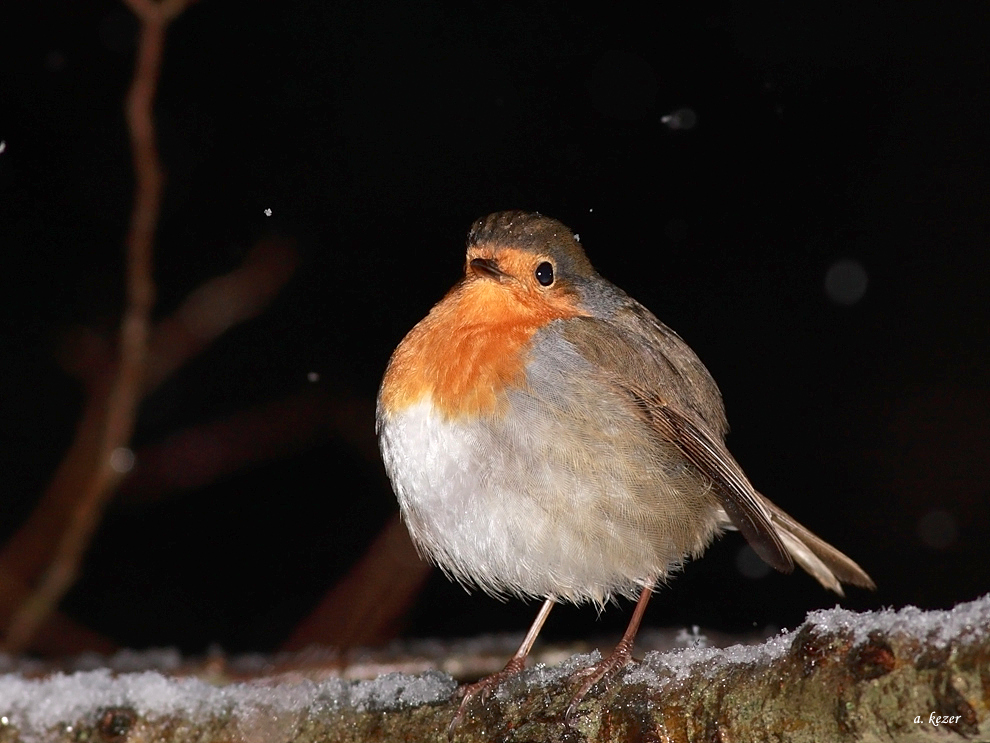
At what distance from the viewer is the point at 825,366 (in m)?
5.87

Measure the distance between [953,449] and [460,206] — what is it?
3.14 m

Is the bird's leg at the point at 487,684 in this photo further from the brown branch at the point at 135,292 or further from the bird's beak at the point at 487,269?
the brown branch at the point at 135,292

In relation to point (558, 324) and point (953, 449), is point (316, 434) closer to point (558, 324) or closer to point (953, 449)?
point (558, 324)

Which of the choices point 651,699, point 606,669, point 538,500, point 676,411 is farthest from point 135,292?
point 651,699

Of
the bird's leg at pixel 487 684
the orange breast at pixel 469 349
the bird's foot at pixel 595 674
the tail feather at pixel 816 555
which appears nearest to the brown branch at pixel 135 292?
the orange breast at pixel 469 349

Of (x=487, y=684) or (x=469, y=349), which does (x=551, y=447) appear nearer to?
(x=469, y=349)

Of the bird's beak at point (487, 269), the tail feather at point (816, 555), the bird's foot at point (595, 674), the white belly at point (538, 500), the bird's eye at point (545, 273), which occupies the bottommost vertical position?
the bird's foot at point (595, 674)

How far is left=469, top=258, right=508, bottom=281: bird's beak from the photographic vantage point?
3.16 meters

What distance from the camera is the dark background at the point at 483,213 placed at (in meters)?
5.54

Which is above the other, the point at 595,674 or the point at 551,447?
the point at 551,447

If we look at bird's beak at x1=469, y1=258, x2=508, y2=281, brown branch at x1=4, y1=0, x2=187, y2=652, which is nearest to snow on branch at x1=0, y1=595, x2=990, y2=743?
brown branch at x1=4, y1=0, x2=187, y2=652

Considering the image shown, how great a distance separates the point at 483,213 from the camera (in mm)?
5504

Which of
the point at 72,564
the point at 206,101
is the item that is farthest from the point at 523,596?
the point at 206,101

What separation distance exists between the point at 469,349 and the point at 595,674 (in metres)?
1.09
